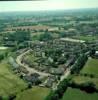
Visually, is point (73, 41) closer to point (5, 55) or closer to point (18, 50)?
point (18, 50)

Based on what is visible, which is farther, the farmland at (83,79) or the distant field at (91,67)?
the distant field at (91,67)

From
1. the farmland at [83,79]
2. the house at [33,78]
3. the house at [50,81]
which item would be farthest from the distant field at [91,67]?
the house at [33,78]

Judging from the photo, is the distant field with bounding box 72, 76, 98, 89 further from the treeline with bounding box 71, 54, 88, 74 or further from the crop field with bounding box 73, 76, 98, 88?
the treeline with bounding box 71, 54, 88, 74

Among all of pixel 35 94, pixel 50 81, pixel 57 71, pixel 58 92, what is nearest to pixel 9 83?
pixel 35 94

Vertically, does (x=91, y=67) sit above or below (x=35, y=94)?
above

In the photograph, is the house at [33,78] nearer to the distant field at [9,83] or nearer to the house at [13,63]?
the distant field at [9,83]

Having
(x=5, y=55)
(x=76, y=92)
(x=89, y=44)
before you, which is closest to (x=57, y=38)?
(x=89, y=44)

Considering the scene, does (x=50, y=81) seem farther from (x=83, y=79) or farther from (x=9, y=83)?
(x=9, y=83)
